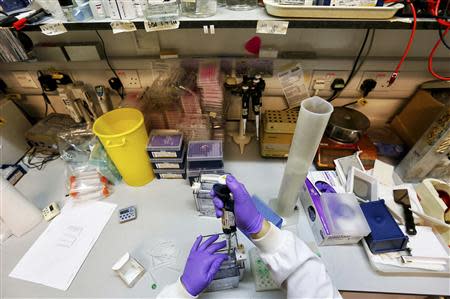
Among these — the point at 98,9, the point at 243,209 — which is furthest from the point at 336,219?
the point at 98,9

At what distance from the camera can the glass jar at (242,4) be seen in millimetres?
826

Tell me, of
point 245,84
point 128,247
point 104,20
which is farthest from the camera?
point 245,84

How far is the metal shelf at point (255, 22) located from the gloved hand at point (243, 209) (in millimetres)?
521

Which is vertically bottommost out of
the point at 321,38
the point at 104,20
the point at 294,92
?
the point at 294,92

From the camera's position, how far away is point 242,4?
85cm

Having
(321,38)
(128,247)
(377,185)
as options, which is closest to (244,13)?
(321,38)

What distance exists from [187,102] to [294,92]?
57 cm

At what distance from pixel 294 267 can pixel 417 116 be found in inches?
40.0

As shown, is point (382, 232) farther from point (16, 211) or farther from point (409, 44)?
point (16, 211)

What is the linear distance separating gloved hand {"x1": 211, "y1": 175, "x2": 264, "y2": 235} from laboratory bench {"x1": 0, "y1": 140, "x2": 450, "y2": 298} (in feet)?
0.86

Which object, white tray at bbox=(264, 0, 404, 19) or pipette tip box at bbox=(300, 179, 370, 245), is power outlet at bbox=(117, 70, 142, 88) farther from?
pipette tip box at bbox=(300, 179, 370, 245)

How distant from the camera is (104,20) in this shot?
0.78 metres

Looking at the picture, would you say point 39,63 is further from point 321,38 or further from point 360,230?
point 360,230

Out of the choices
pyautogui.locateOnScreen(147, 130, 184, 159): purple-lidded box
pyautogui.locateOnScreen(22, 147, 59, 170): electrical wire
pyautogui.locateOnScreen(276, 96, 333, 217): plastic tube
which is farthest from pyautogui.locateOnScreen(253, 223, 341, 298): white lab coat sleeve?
pyautogui.locateOnScreen(22, 147, 59, 170): electrical wire
